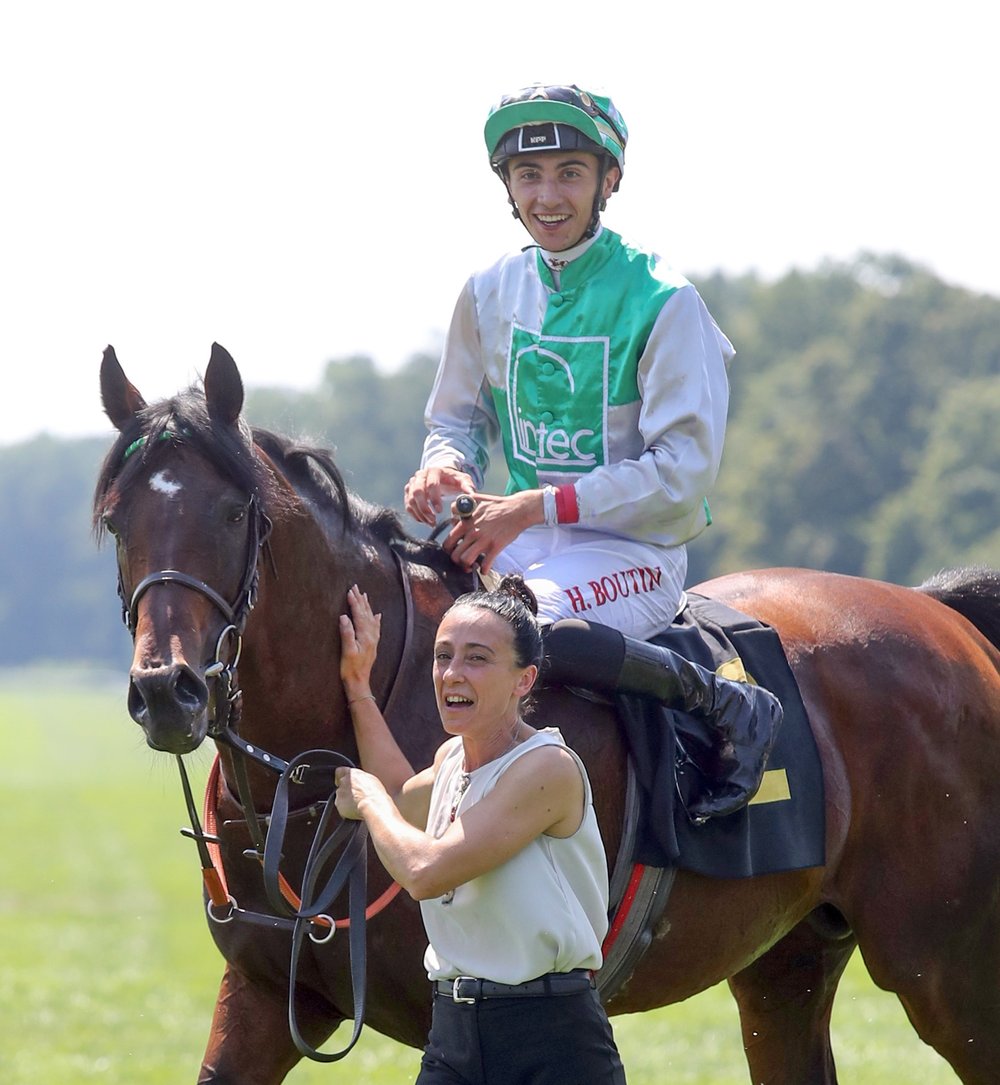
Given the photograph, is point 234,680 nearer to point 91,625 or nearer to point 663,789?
point 663,789

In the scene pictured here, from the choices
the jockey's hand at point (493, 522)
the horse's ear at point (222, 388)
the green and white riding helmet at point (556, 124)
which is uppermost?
the green and white riding helmet at point (556, 124)

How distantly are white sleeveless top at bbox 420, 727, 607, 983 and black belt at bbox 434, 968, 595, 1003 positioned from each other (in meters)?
0.02

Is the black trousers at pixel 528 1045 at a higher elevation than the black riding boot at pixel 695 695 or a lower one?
lower

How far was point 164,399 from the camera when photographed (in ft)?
13.8

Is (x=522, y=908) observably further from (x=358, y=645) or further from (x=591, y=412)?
(x=591, y=412)

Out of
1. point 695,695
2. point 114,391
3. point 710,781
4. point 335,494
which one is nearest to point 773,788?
point 710,781

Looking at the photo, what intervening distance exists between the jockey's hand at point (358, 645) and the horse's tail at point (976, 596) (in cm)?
267

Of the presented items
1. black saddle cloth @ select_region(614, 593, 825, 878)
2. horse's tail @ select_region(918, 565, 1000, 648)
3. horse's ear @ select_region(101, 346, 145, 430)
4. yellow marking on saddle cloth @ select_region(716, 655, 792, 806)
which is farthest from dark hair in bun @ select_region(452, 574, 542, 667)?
horse's tail @ select_region(918, 565, 1000, 648)

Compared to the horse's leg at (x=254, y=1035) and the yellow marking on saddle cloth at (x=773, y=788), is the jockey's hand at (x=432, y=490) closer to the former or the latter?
the yellow marking on saddle cloth at (x=773, y=788)

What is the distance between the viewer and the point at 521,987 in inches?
147

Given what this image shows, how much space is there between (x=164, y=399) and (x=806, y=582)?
255cm

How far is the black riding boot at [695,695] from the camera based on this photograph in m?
4.56

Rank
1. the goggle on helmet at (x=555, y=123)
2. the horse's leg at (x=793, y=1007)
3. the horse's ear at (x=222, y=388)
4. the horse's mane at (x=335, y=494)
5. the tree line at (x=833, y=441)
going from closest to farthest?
1. the horse's ear at (x=222, y=388)
2. the horse's mane at (x=335, y=494)
3. the goggle on helmet at (x=555, y=123)
4. the horse's leg at (x=793, y=1007)
5. the tree line at (x=833, y=441)

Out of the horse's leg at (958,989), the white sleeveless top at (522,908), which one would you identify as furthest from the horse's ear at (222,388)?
the horse's leg at (958,989)
